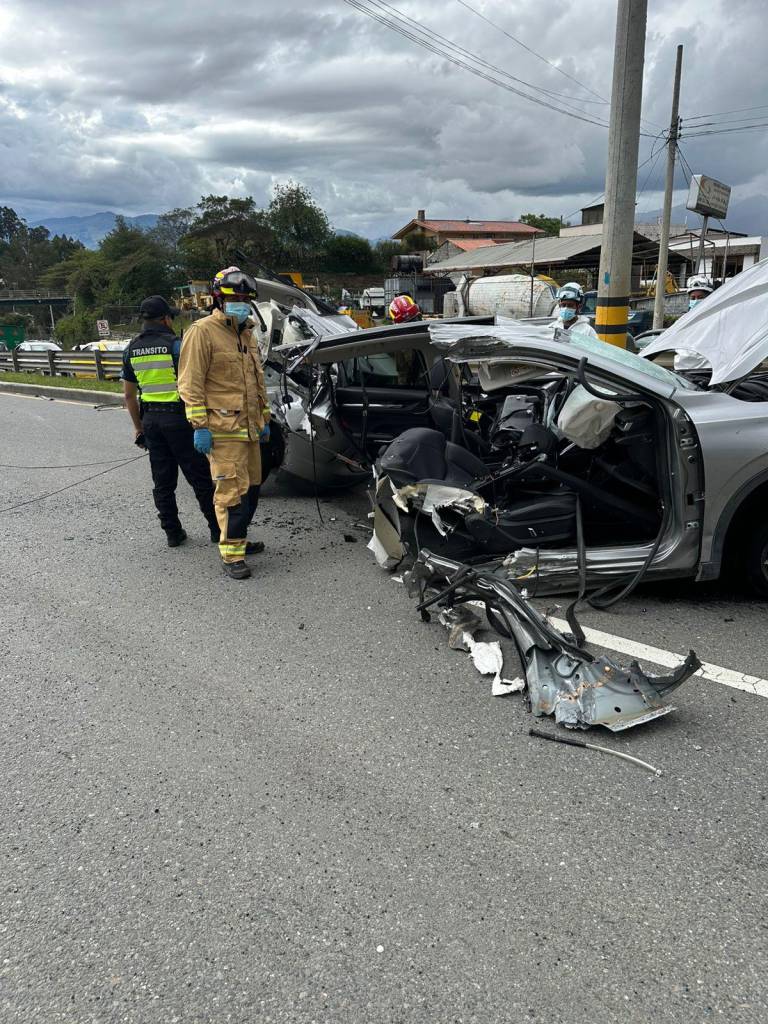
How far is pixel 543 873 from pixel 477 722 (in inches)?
33.9

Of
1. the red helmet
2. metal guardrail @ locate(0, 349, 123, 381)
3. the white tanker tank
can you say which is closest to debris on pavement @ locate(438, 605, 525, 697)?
the red helmet

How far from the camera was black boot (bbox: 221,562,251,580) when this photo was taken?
4.88 metres

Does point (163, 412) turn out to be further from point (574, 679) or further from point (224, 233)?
point (224, 233)

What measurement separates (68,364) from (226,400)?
1644cm

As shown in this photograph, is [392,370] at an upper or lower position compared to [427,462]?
upper

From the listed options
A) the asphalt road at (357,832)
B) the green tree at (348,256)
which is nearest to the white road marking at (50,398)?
the asphalt road at (357,832)

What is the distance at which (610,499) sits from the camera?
165 inches

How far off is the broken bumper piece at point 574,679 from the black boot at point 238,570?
6.12 feet

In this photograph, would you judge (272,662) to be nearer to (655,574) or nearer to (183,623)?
(183,623)

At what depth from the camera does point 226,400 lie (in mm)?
4918

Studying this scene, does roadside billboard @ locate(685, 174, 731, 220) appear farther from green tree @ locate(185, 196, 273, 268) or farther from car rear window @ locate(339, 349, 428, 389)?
green tree @ locate(185, 196, 273, 268)

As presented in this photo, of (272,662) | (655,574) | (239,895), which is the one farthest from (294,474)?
(239,895)

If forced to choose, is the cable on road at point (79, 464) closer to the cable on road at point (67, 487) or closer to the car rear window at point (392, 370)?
the cable on road at point (67, 487)

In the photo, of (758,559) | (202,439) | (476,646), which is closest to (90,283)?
(202,439)
